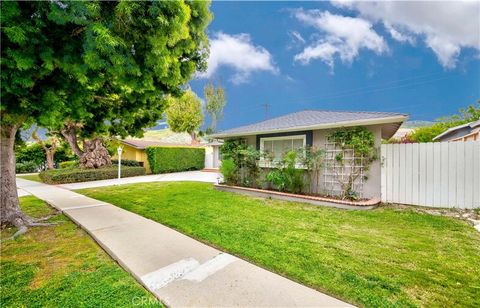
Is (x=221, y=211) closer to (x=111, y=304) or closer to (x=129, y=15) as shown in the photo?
(x=111, y=304)

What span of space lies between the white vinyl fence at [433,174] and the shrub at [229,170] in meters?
5.52

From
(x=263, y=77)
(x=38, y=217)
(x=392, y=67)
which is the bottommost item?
(x=38, y=217)

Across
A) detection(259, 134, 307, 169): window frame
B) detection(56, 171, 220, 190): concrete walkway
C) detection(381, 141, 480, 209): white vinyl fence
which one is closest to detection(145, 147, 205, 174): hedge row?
detection(56, 171, 220, 190): concrete walkway

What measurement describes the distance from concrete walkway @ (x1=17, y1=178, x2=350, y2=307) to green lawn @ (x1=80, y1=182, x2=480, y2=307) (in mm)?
269

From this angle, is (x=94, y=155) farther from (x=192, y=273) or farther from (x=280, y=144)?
(x=192, y=273)

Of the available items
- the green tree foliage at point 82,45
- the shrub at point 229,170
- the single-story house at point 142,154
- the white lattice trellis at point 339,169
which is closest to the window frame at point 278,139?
the white lattice trellis at point 339,169

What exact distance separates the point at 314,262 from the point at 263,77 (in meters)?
83.4

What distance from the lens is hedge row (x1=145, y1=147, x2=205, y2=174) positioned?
18.9 m

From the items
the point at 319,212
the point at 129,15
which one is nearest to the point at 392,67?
the point at 319,212

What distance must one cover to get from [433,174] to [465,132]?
11311mm

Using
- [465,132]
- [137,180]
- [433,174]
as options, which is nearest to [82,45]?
[433,174]

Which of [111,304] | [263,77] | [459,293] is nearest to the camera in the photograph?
[111,304]

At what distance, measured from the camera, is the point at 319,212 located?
5855 millimetres

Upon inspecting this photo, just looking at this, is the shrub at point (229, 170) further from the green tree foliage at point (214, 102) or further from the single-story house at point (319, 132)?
the green tree foliage at point (214, 102)
